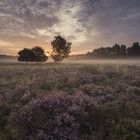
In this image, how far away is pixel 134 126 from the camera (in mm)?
7312

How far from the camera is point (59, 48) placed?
8906 cm

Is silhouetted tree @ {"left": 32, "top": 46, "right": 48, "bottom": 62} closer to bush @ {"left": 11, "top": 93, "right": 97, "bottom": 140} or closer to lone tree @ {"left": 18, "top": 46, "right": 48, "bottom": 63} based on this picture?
lone tree @ {"left": 18, "top": 46, "right": 48, "bottom": 63}

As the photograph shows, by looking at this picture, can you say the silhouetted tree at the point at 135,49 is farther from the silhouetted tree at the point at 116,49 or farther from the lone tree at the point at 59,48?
the lone tree at the point at 59,48

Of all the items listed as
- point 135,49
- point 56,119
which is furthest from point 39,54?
point 56,119

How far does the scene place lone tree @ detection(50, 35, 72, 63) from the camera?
3519 inches

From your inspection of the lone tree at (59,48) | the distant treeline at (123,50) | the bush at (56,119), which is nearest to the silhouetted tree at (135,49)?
the distant treeline at (123,50)

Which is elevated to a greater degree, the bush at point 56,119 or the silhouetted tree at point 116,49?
the bush at point 56,119

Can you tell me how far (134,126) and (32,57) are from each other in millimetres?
78358

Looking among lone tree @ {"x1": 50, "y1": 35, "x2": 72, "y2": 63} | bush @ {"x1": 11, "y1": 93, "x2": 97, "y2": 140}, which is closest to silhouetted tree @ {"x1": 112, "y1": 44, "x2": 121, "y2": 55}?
lone tree @ {"x1": 50, "y1": 35, "x2": 72, "y2": 63}

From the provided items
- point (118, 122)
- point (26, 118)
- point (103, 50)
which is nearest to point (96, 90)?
point (118, 122)

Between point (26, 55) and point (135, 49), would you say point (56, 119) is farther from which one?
point (135, 49)

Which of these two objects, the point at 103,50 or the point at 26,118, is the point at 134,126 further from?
the point at 103,50

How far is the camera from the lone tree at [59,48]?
89375mm

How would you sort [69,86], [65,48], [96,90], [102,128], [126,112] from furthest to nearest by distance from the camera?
[65,48], [69,86], [96,90], [126,112], [102,128]
